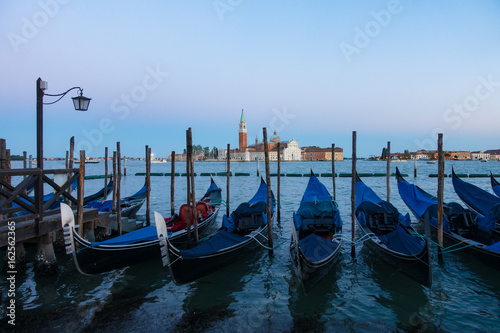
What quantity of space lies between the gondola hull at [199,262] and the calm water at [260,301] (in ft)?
0.66

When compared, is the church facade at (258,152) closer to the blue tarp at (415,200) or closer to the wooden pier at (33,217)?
the blue tarp at (415,200)

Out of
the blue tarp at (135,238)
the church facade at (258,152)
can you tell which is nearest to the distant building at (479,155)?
the church facade at (258,152)

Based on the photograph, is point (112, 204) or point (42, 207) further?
point (112, 204)

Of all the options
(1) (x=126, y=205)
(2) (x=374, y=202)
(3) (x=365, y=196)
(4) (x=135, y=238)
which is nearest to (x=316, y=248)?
(4) (x=135, y=238)

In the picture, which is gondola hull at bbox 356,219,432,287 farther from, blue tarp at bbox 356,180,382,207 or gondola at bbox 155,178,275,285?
blue tarp at bbox 356,180,382,207

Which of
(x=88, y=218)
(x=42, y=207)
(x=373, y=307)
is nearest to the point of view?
(x=373, y=307)

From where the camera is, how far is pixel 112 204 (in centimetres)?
745

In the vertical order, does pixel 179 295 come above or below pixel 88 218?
below

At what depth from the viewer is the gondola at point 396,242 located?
3668 mm

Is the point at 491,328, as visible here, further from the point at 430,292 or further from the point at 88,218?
the point at 88,218

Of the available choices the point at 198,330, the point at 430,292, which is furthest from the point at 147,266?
the point at 430,292

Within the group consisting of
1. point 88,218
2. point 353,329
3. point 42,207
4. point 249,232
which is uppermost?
point 42,207

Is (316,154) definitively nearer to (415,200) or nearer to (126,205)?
(415,200)

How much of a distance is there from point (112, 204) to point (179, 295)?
4.40 m
